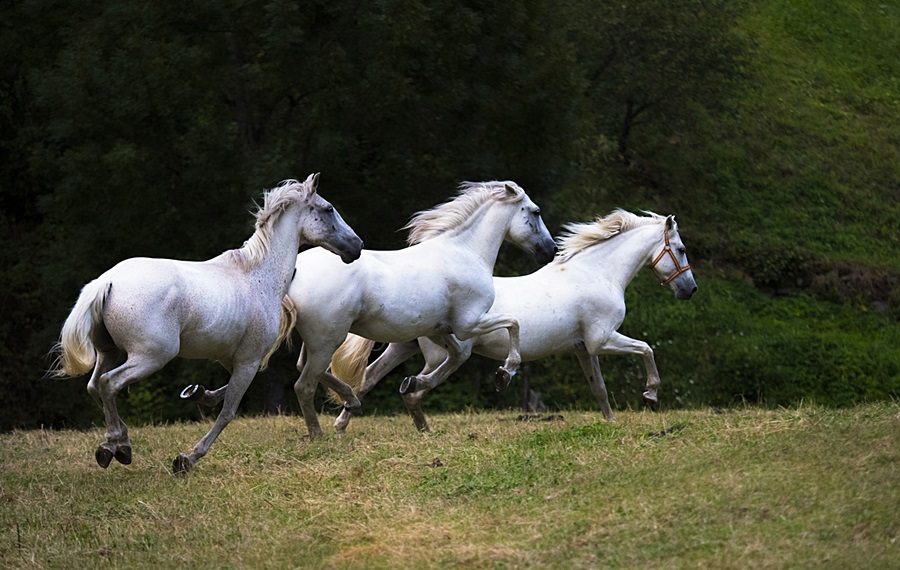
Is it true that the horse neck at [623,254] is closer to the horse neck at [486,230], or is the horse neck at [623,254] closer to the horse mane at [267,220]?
the horse neck at [486,230]

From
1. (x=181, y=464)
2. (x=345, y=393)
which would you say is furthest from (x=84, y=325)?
(x=345, y=393)

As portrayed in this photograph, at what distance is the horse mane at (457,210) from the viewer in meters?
11.1

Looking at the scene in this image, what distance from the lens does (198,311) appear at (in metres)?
8.59

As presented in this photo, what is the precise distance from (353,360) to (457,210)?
5.77 feet

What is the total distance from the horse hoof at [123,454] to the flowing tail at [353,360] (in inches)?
123

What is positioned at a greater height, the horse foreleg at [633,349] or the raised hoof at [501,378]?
the raised hoof at [501,378]

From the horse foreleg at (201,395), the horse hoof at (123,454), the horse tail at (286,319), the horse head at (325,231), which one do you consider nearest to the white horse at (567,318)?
the horse tail at (286,319)

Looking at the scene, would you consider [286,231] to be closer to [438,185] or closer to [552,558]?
[552,558]

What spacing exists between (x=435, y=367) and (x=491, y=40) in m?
9.37

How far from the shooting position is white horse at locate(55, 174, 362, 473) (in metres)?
8.26

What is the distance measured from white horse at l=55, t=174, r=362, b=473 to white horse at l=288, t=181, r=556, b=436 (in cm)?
28

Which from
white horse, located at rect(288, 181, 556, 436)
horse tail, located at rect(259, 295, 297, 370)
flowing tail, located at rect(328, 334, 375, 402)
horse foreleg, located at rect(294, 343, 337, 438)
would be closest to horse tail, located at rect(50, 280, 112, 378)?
horse tail, located at rect(259, 295, 297, 370)

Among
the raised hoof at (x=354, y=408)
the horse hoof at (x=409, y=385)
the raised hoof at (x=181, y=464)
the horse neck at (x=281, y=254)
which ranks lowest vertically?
the raised hoof at (x=354, y=408)

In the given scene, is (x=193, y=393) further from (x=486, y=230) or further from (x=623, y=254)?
(x=623, y=254)
